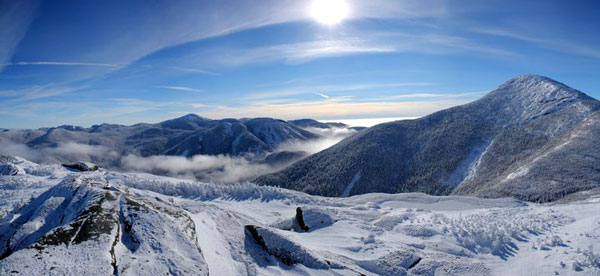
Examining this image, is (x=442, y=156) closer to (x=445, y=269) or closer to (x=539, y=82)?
(x=539, y=82)

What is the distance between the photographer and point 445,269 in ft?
44.1

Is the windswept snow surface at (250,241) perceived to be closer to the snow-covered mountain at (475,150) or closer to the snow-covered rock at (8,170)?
the snow-covered rock at (8,170)

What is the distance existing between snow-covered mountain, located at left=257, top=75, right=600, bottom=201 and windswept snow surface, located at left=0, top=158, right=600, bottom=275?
50.6 metres

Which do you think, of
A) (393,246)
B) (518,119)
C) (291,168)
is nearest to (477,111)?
(518,119)

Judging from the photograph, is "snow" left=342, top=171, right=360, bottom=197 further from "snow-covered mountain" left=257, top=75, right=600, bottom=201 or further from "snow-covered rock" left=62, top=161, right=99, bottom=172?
"snow-covered rock" left=62, top=161, right=99, bottom=172

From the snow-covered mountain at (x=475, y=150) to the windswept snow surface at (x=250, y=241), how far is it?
50647 millimetres

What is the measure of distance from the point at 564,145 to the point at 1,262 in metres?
100.0

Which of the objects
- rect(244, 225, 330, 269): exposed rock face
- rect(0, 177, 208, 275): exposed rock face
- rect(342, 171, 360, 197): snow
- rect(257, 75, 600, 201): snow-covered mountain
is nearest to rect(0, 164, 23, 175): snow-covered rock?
rect(0, 177, 208, 275): exposed rock face

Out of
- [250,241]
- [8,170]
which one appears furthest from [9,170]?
[250,241]

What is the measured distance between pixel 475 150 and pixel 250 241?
4594 inches

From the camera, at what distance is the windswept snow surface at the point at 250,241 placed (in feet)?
30.8

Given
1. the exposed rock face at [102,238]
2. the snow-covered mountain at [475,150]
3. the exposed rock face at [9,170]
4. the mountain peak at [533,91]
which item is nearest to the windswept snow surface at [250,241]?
the exposed rock face at [102,238]

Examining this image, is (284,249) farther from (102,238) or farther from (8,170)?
(8,170)

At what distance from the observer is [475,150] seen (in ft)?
360
